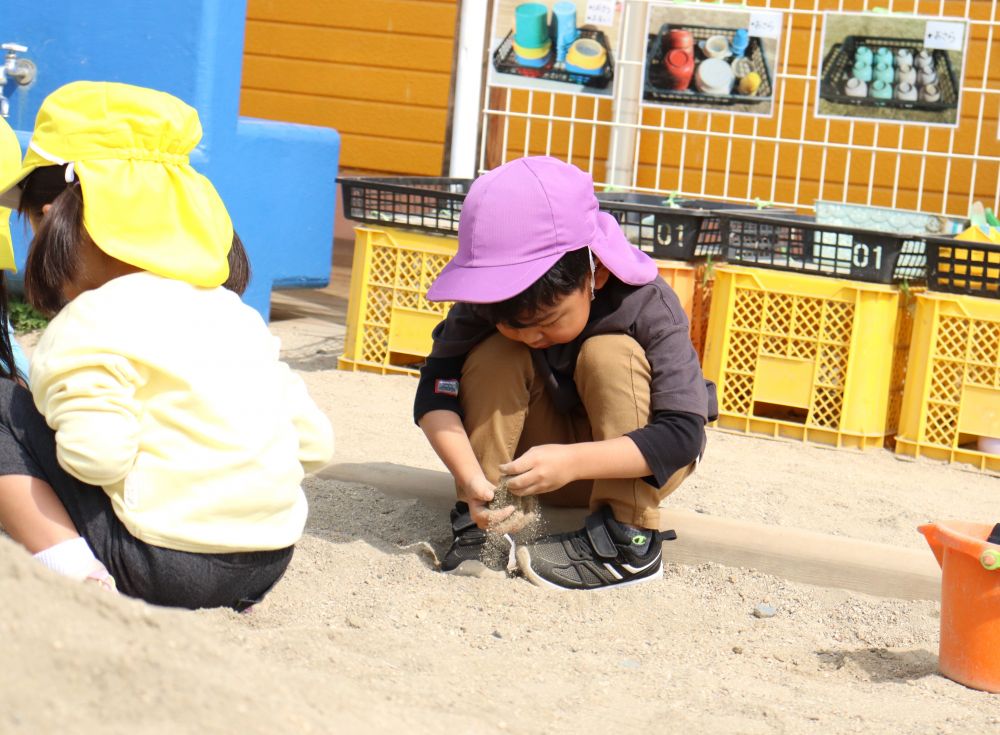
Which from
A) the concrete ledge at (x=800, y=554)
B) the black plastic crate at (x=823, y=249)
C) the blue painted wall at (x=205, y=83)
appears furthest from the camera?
the blue painted wall at (x=205, y=83)

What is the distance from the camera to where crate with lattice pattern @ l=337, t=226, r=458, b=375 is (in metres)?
4.34

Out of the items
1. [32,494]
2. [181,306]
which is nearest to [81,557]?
[32,494]

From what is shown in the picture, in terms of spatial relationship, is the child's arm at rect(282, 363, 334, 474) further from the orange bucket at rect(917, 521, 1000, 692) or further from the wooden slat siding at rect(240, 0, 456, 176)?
the wooden slat siding at rect(240, 0, 456, 176)

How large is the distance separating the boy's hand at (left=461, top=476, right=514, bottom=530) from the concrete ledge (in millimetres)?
299

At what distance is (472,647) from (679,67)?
3.30m

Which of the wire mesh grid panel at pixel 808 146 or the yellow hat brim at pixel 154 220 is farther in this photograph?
the wire mesh grid panel at pixel 808 146

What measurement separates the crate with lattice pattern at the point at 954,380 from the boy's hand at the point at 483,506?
1.85 metres

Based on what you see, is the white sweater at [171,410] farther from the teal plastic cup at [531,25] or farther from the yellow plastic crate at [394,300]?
the teal plastic cup at [531,25]

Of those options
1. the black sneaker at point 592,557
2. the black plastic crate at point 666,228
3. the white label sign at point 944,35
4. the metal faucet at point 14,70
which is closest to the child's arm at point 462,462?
the black sneaker at point 592,557

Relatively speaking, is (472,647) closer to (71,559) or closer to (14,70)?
(71,559)

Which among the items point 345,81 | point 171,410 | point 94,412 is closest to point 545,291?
point 171,410

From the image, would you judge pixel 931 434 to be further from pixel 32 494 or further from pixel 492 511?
pixel 32 494

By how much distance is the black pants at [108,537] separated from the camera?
1930 millimetres

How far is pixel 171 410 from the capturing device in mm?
1853
